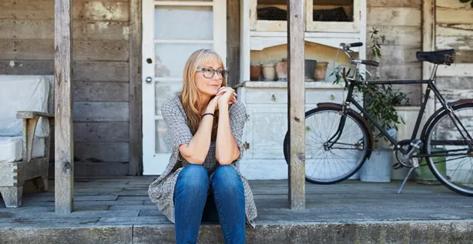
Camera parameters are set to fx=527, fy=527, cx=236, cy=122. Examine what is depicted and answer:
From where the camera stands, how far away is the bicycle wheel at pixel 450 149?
356 centimetres

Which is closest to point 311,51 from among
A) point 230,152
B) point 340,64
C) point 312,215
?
point 340,64

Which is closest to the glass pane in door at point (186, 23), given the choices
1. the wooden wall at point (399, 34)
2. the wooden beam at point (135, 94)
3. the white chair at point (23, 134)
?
the wooden beam at point (135, 94)

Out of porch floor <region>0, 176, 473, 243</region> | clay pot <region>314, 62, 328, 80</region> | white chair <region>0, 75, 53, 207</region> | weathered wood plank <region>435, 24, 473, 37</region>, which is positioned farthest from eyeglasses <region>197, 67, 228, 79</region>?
weathered wood plank <region>435, 24, 473, 37</region>

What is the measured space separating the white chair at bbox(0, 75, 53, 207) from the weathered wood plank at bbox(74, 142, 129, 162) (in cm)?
70

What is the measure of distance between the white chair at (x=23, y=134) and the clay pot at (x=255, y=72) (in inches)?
60.4

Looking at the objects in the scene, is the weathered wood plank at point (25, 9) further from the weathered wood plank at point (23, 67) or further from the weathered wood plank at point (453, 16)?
the weathered wood plank at point (453, 16)

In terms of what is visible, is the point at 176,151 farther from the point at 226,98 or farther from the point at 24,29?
the point at 24,29

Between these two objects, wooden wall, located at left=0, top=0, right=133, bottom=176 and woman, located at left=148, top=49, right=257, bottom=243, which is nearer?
woman, located at left=148, top=49, right=257, bottom=243

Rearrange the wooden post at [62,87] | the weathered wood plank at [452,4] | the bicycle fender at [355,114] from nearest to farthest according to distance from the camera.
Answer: the wooden post at [62,87], the bicycle fender at [355,114], the weathered wood plank at [452,4]

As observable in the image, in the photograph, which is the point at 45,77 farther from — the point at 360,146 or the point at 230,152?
the point at 360,146

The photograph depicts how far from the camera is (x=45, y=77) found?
3803 mm

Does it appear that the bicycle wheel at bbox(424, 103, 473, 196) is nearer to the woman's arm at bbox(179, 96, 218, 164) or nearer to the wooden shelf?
the wooden shelf

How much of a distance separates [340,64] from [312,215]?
6.39 feet

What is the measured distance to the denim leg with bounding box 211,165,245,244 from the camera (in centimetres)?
224
